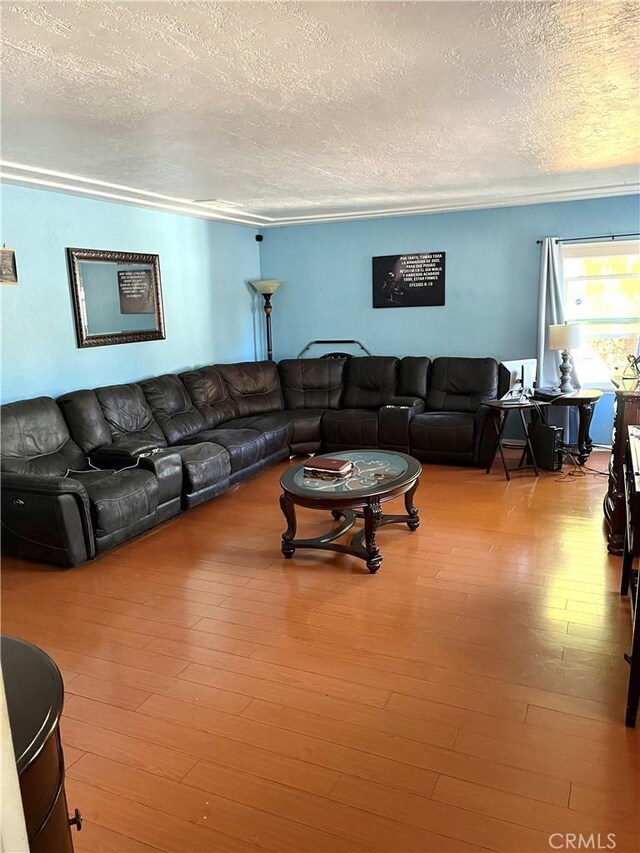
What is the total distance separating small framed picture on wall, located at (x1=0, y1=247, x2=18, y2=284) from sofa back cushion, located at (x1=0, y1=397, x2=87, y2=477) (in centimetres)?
84

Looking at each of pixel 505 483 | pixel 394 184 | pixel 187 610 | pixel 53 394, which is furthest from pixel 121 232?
pixel 505 483

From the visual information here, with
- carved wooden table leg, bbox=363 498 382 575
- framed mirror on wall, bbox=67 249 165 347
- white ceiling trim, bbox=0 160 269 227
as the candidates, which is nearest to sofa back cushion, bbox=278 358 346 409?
framed mirror on wall, bbox=67 249 165 347

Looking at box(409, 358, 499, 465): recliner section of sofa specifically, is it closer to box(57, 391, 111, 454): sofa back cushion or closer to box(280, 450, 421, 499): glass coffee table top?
box(280, 450, 421, 499): glass coffee table top

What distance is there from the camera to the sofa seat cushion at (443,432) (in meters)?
5.52

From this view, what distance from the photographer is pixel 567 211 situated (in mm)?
5852

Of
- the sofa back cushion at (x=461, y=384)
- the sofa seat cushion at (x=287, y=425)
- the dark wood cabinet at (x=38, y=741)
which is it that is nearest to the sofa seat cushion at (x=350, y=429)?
the sofa seat cushion at (x=287, y=425)

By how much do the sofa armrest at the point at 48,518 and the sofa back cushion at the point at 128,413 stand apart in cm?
112

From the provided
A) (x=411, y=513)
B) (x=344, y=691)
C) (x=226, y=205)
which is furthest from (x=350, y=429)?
(x=344, y=691)

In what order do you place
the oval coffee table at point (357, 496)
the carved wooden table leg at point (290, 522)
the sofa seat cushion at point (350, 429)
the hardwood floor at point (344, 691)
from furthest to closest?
1. the sofa seat cushion at point (350, 429)
2. the carved wooden table leg at point (290, 522)
3. the oval coffee table at point (357, 496)
4. the hardwood floor at point (344, 691)

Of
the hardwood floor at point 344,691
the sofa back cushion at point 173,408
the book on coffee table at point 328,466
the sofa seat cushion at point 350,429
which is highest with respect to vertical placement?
the sofa back cushion at point 173,408

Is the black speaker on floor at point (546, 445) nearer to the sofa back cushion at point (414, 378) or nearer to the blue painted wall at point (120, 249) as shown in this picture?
the sofa back cushion at point (414, 378)

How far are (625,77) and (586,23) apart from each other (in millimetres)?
714

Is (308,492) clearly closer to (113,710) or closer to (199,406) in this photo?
A: (113,710)

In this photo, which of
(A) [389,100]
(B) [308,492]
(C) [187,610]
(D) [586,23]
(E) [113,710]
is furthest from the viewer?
(B) [308,492]
